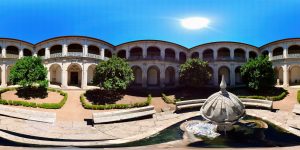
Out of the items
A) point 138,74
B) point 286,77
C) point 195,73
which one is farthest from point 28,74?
point 286,77

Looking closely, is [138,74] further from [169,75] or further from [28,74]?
[28,74]

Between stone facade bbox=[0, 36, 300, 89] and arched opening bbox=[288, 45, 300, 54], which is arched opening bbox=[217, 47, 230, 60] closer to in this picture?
stone facade bbox=[0, 36, 300, 89]

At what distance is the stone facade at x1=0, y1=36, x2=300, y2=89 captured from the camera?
40.5 m

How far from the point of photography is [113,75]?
1222 inches

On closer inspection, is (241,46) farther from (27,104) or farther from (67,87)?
(27,104)

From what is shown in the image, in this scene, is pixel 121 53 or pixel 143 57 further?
→ pixel 121 53

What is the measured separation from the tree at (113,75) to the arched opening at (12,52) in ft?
69.9

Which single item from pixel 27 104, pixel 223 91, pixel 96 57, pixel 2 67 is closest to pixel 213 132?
pixel 223 91

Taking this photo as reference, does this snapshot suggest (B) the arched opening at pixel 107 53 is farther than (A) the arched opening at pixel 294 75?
Yes

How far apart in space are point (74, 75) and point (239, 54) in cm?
3397

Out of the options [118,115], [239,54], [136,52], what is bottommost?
[118,115]

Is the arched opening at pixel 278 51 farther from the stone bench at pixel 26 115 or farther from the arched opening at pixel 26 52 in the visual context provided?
the arched opening at pixel 26 52

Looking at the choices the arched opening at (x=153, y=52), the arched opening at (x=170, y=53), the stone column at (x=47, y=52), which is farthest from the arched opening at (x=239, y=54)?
the stone column at (x=47, y=52)

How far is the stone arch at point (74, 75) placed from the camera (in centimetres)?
4303
